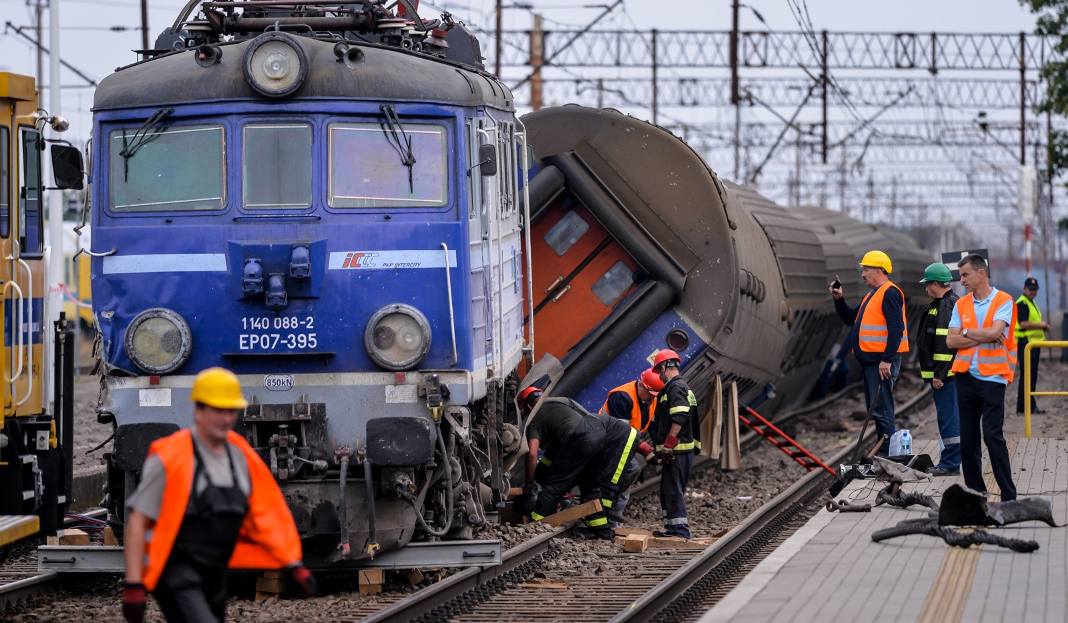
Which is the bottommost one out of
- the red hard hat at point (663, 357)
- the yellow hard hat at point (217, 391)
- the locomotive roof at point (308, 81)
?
the red hard hat at point (663, 357)

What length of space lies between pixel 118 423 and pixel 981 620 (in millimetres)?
5343

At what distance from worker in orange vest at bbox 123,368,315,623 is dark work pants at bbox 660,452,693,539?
707 centimetres

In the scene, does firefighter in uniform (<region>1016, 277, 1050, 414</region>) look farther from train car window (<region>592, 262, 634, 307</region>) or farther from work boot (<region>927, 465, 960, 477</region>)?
train car window (<region>592, 262, 634, 307</region>)

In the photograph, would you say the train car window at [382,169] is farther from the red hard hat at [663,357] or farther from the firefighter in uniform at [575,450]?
the red hard hat at [663,357]

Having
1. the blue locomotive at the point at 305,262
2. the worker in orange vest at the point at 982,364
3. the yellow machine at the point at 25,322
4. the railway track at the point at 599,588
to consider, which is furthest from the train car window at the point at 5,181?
the worker in orange vest at the point at 982,364

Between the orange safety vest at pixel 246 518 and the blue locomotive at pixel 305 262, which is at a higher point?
the blue locomotive at pixel 305 262

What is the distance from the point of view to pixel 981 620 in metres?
8.41

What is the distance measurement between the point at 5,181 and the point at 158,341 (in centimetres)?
150

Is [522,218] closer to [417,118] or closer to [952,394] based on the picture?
[417,118]

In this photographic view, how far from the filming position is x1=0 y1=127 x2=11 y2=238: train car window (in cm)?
1055

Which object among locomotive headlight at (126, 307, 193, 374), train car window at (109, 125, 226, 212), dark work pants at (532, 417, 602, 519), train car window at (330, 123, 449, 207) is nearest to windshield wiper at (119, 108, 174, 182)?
train car window at (109, 125, 226, 212)

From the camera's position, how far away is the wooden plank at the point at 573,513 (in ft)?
44.2

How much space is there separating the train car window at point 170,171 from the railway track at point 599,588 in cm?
290

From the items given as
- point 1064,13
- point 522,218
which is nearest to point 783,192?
point 1064,13
